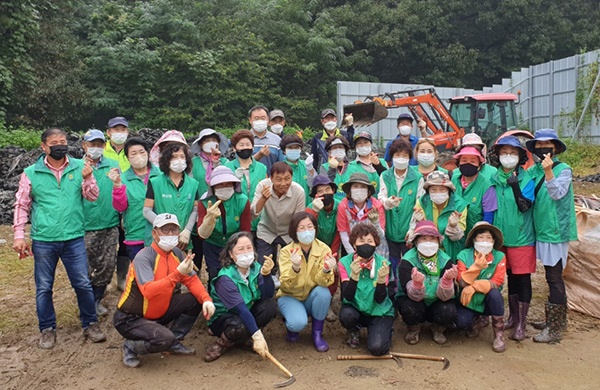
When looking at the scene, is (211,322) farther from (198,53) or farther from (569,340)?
(198,53)

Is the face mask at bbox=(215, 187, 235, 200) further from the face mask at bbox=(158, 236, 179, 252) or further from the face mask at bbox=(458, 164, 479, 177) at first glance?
the face mask at bbox=(458, 164, 479, 177)

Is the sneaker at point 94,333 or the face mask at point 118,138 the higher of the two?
the face mask at point 118,138

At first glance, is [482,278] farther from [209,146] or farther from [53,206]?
[53,206]

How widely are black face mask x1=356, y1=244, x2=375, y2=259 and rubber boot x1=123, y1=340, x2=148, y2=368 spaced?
1862 mm

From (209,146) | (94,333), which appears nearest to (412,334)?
(209,146)

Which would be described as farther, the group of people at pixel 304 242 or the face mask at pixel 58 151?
the face mask at pixel 58 151

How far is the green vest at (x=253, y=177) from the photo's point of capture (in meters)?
5.21

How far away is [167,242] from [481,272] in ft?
8.55

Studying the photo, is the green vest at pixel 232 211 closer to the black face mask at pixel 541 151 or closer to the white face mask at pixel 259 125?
the white face mask at pixel 259 125

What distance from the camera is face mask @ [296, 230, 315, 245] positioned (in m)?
4.58

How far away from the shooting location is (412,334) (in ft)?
15.6

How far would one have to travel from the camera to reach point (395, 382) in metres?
4.02

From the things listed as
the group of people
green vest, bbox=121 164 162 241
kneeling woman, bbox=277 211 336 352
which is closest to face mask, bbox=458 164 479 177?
the group of people

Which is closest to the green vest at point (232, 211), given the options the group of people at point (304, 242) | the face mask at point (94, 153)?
the group of people at point (304, 242)
